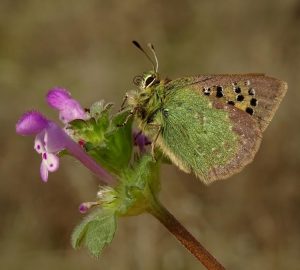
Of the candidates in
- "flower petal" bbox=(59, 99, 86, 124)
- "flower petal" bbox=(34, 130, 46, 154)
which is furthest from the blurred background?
"flower petal" bbox=(34, 130, 46, 154)

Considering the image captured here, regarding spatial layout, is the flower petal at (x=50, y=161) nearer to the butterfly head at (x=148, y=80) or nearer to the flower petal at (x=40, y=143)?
the flower petal at (x=40, y=143)

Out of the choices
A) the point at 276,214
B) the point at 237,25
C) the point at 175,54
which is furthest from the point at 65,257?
the point at 237,25

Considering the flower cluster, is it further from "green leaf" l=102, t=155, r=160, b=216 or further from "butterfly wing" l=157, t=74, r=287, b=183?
"butterfly wing" l=157, t=74, r=287, b=183

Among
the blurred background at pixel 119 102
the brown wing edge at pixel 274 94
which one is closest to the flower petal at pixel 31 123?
the brown wing edge at pixel 274 94

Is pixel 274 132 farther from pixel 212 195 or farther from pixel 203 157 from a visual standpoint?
pixel 203 157

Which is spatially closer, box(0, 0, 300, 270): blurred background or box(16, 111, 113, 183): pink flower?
box(16, 111, 113, 183): pink flower

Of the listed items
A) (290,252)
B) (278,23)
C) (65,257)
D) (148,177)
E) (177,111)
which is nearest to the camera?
(148,177)
